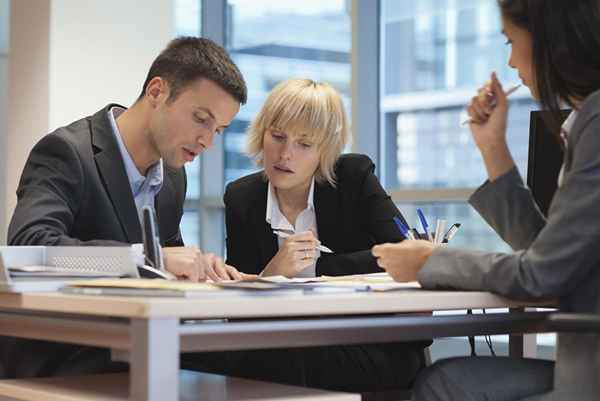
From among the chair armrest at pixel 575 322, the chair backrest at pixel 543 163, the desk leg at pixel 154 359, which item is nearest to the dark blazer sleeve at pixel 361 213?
→ the chair backrest at pixel 543 163

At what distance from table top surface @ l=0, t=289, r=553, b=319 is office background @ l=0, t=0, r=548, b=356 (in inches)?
121

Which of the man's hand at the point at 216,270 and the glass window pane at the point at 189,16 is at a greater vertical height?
the glass window pane at the point at 189,16

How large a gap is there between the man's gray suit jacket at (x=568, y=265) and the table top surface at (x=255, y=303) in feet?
0.16

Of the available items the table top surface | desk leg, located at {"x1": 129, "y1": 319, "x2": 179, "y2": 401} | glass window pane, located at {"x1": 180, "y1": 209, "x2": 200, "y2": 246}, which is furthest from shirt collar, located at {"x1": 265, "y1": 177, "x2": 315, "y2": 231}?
glass window pane, located at {"x1": 180, "y1": 209, "x2": 200, "y2": 246}

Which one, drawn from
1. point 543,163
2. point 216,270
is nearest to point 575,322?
point 216,270

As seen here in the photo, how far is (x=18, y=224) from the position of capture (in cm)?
229

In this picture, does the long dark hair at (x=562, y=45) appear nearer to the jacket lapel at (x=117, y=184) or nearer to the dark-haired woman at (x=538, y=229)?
the dark-haired woman at (x=538, y=229)

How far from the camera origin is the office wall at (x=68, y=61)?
15.9 feet

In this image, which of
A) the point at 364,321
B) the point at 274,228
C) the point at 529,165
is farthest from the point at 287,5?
the point at 364,321

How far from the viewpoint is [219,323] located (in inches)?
57.0

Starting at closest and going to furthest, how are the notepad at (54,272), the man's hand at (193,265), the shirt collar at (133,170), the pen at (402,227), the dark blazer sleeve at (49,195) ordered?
1. the notepad at (54,272)
2. the man's hand at (193,265)
3. the dark blazer sleeve at (49,195)
4. the shirt collar at (133,170)
5. the pen at (402,227)

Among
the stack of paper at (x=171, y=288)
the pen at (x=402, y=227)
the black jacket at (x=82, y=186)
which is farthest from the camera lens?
the pen at (x=402, y=227)

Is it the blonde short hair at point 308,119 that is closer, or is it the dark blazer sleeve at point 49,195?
the dark blazer sleeve at point 49,195

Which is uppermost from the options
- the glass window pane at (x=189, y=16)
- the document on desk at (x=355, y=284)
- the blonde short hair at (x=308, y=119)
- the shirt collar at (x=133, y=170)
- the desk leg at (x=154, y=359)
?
the glass window pane at (x=189, y=16)
